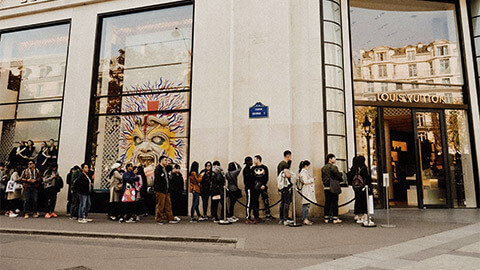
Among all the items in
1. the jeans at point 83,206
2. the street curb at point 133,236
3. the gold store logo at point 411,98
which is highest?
the gold store logo at point 411,98

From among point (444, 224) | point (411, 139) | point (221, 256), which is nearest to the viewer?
point (221, 256)

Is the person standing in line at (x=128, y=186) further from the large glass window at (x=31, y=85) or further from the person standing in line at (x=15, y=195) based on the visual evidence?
the large glass window at (x=31, y=85)

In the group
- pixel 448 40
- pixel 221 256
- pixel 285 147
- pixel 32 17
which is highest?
pixel 32 17

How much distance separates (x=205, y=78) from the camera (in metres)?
11.9

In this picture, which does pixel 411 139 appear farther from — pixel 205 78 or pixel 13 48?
pixel 13 48

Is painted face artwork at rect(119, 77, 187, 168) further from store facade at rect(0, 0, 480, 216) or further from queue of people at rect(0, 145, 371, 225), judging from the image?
queue of people at rect(0, 145, 371, 225)

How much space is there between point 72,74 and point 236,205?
8.36 metres

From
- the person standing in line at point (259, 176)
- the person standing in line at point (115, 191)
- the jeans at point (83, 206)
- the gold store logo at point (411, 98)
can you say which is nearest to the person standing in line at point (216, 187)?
the person standing in line at point (259, 176)

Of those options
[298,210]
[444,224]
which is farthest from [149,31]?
[444,224]

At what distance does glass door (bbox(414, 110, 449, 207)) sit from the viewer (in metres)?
12.6

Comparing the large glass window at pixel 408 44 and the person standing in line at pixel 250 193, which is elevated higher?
the large glass window at pixel 408 44

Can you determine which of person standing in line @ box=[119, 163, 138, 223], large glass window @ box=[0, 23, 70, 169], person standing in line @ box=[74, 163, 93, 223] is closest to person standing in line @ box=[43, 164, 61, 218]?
person standing in line @ box=[74, 163, 93, 223]

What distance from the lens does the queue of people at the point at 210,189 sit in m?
9.27

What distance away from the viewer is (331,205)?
9547 mm
